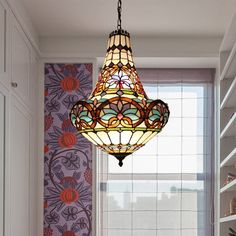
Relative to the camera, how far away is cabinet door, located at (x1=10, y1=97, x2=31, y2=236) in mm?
3914

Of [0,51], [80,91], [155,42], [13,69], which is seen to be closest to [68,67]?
[80,91]

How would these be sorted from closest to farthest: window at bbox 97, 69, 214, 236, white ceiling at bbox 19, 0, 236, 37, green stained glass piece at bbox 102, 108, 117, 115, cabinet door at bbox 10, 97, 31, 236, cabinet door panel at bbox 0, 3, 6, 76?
green stained glass piece at bbox 102, 108, 117, 115 < cabinet door panel at bbox 0, 3, 6, 76 < cabinet door at bbox 10, 97, 31, 236 < white ceiling at bbox 19, 0, 236, 37 < window at bbox 97, 69, 214, 236

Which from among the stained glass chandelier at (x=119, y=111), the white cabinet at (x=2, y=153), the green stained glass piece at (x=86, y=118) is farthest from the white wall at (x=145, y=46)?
the green stained glass piece at (x=86, y=118)

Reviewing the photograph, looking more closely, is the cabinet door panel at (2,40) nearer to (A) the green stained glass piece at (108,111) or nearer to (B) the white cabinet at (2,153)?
(B) the white cabinet at (2,153)

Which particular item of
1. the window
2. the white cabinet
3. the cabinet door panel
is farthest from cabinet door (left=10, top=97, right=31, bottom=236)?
the window

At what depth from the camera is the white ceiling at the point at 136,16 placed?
4137 mm

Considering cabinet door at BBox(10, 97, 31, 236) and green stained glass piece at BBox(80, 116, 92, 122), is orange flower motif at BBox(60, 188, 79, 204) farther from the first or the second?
green stained glass piece at BBox(80, 116, 92, 122)

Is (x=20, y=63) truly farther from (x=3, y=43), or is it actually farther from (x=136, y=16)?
(x=136, y=16)

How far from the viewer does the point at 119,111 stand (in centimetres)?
253

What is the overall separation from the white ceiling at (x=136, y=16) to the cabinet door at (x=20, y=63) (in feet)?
0.72

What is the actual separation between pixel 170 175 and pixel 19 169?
1.58 m

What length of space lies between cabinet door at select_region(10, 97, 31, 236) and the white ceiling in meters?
0.71

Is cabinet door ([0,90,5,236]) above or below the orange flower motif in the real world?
above

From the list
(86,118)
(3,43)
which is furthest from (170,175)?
(86,118)
